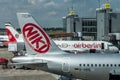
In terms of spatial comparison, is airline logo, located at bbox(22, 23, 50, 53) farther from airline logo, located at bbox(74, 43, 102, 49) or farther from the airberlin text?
Result: airline logo, located at bbox(74, 43, 102, 49)

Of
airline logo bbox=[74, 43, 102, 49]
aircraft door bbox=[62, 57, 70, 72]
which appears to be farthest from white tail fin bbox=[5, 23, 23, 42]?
aircraft door bbox=[62, 57, 70, 72]

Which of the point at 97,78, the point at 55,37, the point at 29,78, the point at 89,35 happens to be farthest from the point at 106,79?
the point at 89,35

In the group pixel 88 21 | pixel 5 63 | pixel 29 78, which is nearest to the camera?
pixel 29 78

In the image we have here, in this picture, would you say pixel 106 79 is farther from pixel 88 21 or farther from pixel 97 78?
pixel 88 21

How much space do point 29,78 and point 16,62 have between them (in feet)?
34.1

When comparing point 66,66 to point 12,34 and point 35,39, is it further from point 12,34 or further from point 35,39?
point 12,34

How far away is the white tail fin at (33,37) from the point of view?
Result: 88.8 feet

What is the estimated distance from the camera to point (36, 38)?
2730 cm

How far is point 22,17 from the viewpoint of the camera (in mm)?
27062

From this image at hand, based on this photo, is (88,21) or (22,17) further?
(88,21)

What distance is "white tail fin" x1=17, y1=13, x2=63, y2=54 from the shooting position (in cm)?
2706

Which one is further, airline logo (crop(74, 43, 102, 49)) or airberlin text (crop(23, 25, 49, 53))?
airline logo (crop(74, 43, 102, 49))

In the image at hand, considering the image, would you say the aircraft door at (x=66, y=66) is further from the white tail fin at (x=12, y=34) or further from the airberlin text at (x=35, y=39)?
the white tail fin at (x=12, y=34)

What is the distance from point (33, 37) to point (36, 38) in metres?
0.30
